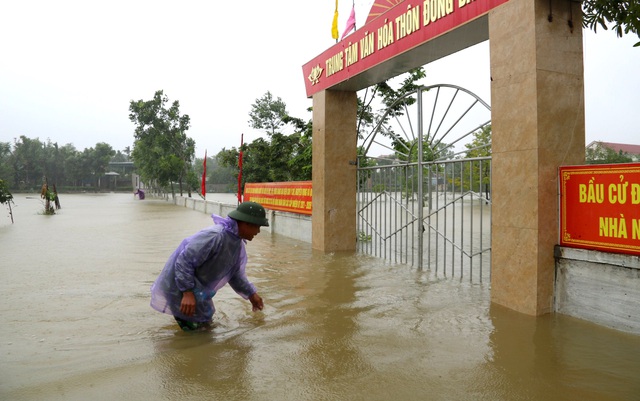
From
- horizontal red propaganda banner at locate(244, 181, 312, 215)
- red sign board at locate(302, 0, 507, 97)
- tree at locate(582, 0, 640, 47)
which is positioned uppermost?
red sign board at locate(302, 0, 507, 97)

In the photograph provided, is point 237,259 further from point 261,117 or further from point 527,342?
point 261,117

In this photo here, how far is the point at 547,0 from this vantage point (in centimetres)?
437

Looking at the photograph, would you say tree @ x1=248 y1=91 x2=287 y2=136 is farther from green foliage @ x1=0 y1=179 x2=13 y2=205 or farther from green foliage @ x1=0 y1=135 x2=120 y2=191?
green foliage @ x1=0 y1=135 x2=120 y2=191

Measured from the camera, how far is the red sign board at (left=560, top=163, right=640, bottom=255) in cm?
375

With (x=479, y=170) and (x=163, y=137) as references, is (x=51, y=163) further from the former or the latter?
(x=479, y=170)

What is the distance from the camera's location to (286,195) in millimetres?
12117

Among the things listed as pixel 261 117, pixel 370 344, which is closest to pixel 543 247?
pixel 370 344

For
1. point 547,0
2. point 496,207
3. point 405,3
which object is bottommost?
point 496,207

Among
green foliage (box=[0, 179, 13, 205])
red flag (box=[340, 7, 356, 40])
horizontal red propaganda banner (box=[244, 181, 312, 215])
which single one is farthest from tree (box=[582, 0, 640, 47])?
A: green foliage (box=[0, 179, 13, 205])

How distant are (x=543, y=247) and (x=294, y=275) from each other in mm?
3659

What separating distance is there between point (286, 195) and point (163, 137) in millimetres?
31299

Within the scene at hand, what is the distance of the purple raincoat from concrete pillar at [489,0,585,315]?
2.89 metres

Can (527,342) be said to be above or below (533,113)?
below

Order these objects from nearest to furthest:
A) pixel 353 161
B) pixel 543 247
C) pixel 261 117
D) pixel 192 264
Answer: pixel 192 264, pixel 543 247, pixel 353 161, pixel 261 117
